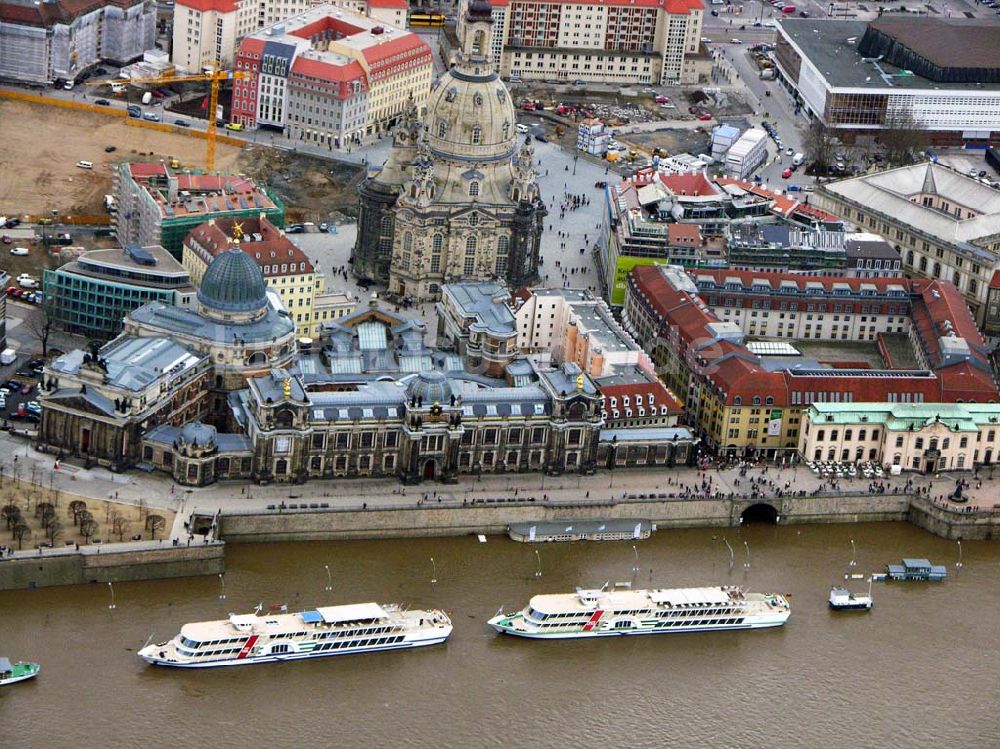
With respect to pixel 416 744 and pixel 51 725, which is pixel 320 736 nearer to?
pixel 416 744

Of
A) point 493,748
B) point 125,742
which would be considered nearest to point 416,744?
point 493,748

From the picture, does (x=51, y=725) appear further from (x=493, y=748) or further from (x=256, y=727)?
(x=493, y=748)

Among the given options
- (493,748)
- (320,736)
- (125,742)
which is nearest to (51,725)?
(125,742)

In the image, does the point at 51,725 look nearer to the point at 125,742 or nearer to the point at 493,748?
the point at 125,742

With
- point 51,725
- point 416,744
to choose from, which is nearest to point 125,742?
point 51,725

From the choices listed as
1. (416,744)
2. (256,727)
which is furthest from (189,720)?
(416,744)

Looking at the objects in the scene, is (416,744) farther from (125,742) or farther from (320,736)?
(125,742)
